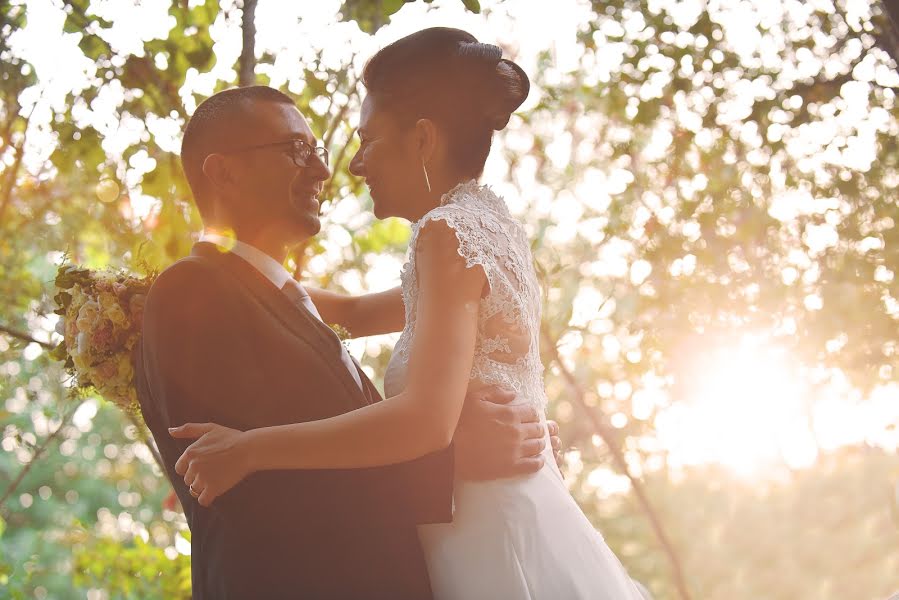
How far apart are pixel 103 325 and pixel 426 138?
112 cm

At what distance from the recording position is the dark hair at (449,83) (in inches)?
103

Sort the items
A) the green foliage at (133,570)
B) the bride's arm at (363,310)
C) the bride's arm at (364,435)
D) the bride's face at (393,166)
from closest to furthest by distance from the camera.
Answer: the bride's arm at (364,435) → the bride's face at (393,166) → the bride's arm at (363,310) → the green foliage at (133,570)

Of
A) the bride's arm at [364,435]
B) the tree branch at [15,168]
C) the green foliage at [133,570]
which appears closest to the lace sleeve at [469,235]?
the bride's arm at [364,435]

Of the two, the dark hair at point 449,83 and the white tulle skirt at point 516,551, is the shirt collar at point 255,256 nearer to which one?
the dark hair at point 449,83

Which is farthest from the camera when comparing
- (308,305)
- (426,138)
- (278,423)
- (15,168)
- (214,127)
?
(15,168)

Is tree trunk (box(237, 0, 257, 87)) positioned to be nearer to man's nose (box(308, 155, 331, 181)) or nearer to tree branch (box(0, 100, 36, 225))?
man's nose (box(308, 155, 331, 181))

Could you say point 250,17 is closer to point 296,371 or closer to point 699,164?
point 296,371

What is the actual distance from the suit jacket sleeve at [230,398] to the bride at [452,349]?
11 cm

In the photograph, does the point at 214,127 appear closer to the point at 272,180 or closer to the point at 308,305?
the point at 272,180

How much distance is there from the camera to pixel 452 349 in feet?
7.20

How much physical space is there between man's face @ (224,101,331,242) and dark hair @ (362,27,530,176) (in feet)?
1.33

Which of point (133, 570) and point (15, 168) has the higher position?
point (15, 168)

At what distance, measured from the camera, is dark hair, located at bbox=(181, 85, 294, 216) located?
2.91 meters

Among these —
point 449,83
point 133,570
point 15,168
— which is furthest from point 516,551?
point 15,168
